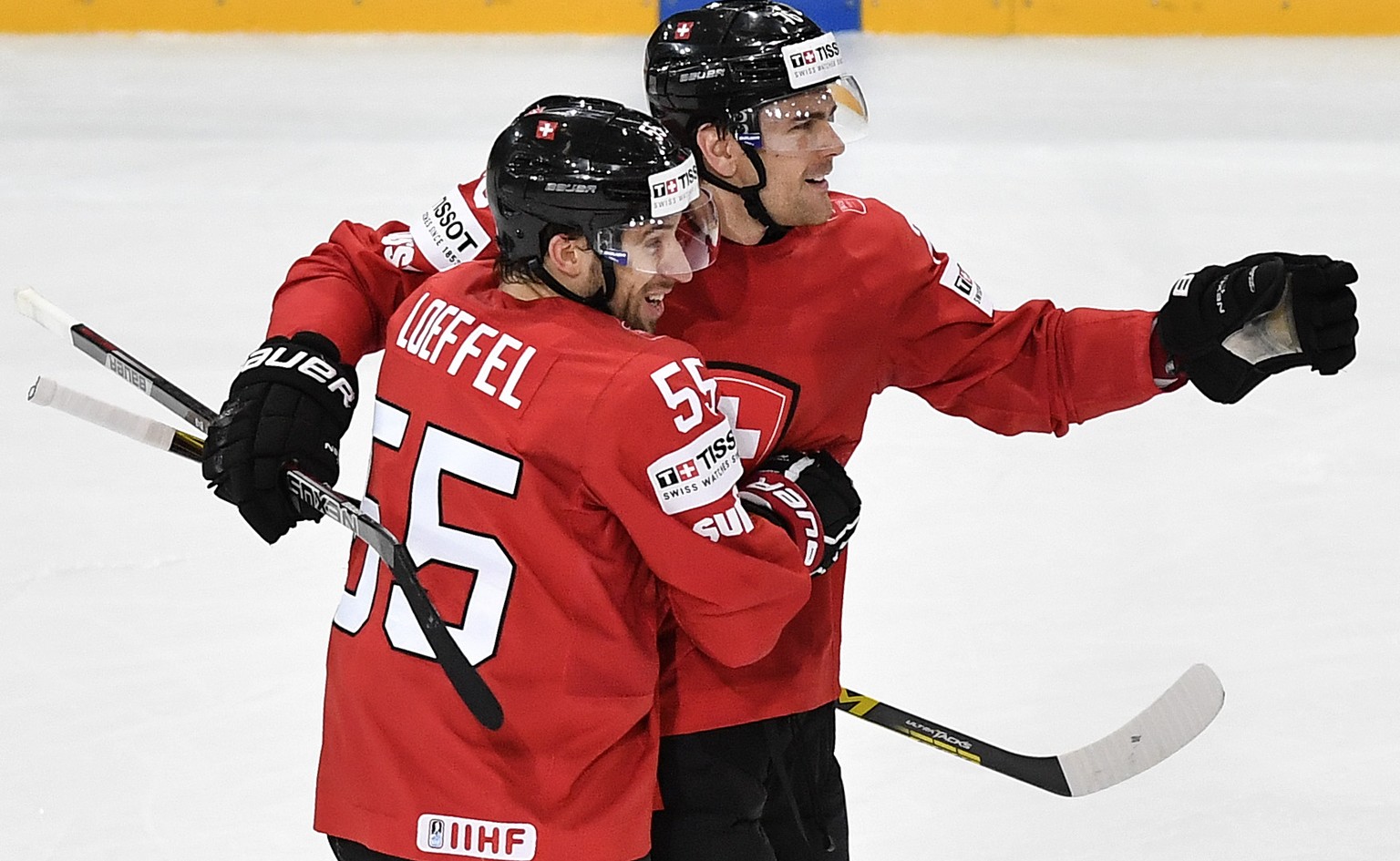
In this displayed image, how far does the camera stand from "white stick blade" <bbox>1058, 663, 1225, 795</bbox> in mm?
2559

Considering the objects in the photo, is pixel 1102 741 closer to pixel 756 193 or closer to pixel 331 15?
pixel 756 193

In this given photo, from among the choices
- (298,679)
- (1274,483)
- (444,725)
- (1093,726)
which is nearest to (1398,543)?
(1274,483)

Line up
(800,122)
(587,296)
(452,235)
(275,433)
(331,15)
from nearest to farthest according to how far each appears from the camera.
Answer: (587,296), (275,433), (800,122), (452,235), (331,15)

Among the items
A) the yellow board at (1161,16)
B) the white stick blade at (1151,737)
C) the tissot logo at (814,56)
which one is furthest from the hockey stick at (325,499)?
the yellow board at (1161,16)

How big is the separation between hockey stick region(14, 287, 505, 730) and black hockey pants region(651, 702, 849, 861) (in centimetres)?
38

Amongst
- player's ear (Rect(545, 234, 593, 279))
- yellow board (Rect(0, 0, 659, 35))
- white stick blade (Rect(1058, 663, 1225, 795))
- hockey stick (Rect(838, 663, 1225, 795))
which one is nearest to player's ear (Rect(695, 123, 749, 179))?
player's ear (Rect(545, 234, 593, 279))

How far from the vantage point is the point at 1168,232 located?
537 centimetres

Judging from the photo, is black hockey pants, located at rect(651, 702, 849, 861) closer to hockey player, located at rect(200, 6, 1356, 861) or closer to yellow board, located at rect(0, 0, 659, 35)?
hockey player, located at rect(200, 6, 1356, 861)

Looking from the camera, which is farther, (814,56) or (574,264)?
(814,56)

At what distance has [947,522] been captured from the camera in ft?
12.6

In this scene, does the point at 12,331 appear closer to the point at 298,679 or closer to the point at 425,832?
the point at 298,679

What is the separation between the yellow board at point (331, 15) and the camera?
7688 mm

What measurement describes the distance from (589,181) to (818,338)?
0.43 m

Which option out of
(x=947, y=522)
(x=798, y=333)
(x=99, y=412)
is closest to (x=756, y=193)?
(x=798, y=333)
